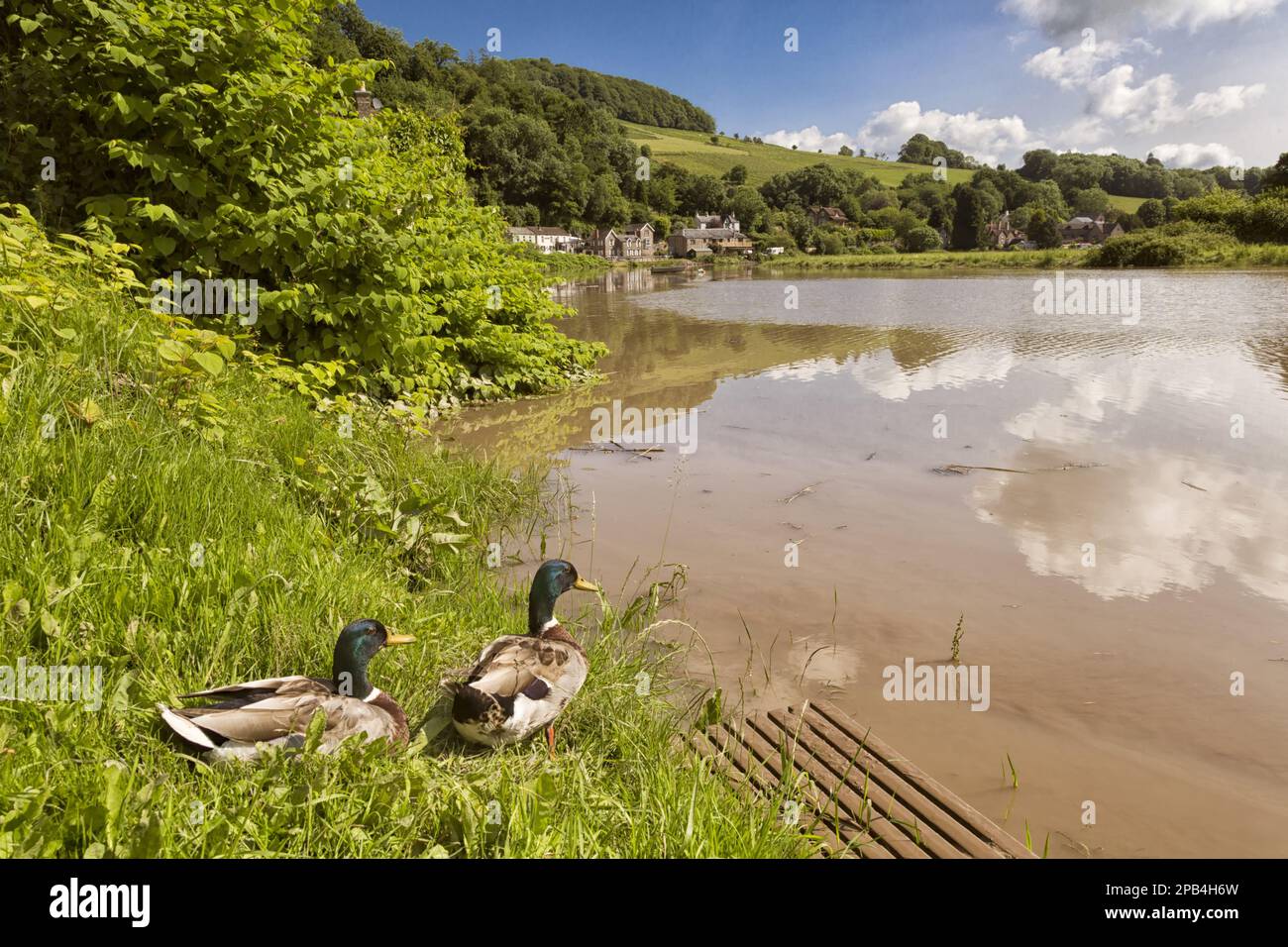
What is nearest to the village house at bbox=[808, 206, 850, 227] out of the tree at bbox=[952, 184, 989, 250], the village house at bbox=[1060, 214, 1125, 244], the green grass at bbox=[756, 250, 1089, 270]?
the tree at bbox=[952, 184, 989, 250]

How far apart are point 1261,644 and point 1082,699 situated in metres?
1.57

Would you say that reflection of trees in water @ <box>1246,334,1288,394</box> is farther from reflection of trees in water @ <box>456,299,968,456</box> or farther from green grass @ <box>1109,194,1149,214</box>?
green grass @ <box>1109,194,1149,214</box>

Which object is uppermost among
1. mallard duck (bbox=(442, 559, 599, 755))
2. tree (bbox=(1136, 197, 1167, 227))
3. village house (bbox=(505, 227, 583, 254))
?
village house (bbox=(505, 227, 583, 254))

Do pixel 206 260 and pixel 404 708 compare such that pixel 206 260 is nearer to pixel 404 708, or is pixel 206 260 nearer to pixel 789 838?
pixel 404 708

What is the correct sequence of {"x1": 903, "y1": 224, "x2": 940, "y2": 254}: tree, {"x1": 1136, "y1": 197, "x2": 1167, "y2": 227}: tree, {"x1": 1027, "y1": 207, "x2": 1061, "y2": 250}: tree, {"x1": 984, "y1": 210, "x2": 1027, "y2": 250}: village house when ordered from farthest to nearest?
{"x1": 984, "y1": 210, "x2": 1027, "y2": 250}: village house < {"x1": 903, "y1": 224, "x2": 940, "y2": 254}: tree < {"x1": 1027, "y1": 207, "x2": 1061, "y2": 250}: tree < {"x1": 1136, "y1": 197, "x2": 1167, "y2": 227}: tree

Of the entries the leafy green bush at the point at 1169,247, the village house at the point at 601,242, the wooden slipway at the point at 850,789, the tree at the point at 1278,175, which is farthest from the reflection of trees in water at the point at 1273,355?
the village house at the point at 601,242

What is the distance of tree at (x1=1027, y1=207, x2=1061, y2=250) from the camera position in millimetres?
97175

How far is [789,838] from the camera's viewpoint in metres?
2.80

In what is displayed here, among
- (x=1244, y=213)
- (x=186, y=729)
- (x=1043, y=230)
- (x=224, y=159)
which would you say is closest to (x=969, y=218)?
(x=1043, y=230)

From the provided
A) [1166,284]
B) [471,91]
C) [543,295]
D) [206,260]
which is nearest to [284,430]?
[206,260]

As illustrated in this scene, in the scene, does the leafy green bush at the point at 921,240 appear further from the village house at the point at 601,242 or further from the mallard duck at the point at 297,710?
the mallard duck at the point at 297,710

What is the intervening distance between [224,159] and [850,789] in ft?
28.7

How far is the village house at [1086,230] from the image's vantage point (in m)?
103

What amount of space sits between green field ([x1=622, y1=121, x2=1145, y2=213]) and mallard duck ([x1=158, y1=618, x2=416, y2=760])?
14720cm
